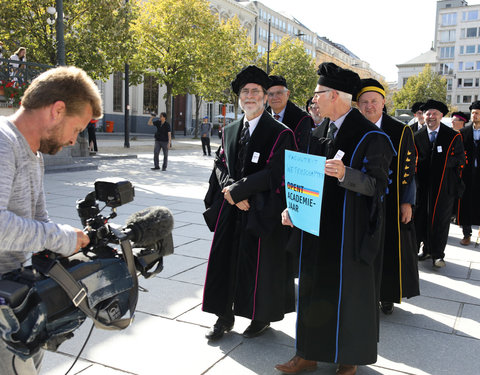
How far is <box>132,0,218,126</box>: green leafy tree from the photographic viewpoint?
26328 millimetres

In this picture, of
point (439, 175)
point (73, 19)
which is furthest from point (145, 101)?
point (439, 175)

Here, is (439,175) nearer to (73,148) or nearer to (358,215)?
(358,215)

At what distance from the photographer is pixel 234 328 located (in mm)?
3951

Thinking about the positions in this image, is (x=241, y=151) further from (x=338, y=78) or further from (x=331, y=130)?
(x=338, y=78)

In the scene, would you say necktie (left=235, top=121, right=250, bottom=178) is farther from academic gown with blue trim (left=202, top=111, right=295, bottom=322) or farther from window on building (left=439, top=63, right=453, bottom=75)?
window on building (left=439, top=63, right=453, bottom=75)

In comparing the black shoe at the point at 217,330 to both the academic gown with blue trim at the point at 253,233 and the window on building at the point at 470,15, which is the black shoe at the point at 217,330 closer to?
the academic gown with blue trim at the point at 253,233

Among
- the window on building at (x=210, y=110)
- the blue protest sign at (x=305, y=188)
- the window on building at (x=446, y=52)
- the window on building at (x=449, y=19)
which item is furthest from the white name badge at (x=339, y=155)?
the window on building at (x=449, y=19)

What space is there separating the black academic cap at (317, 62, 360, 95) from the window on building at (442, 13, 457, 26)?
9867cm

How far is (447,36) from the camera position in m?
89.2

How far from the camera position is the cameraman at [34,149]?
1621 millimetres

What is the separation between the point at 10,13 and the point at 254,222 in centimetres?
1614

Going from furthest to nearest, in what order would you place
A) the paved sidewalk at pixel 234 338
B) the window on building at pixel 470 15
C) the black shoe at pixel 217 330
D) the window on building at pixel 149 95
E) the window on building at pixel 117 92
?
the window on building at pixel 470 15, the window on building at pixel 149 95, the window on building at pixel 117 92, the black shoe at pixel 217 330, the paved sidewalk at pixel 234 338

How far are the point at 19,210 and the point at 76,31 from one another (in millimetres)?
17420

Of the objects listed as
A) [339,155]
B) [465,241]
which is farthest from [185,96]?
[339,155]
